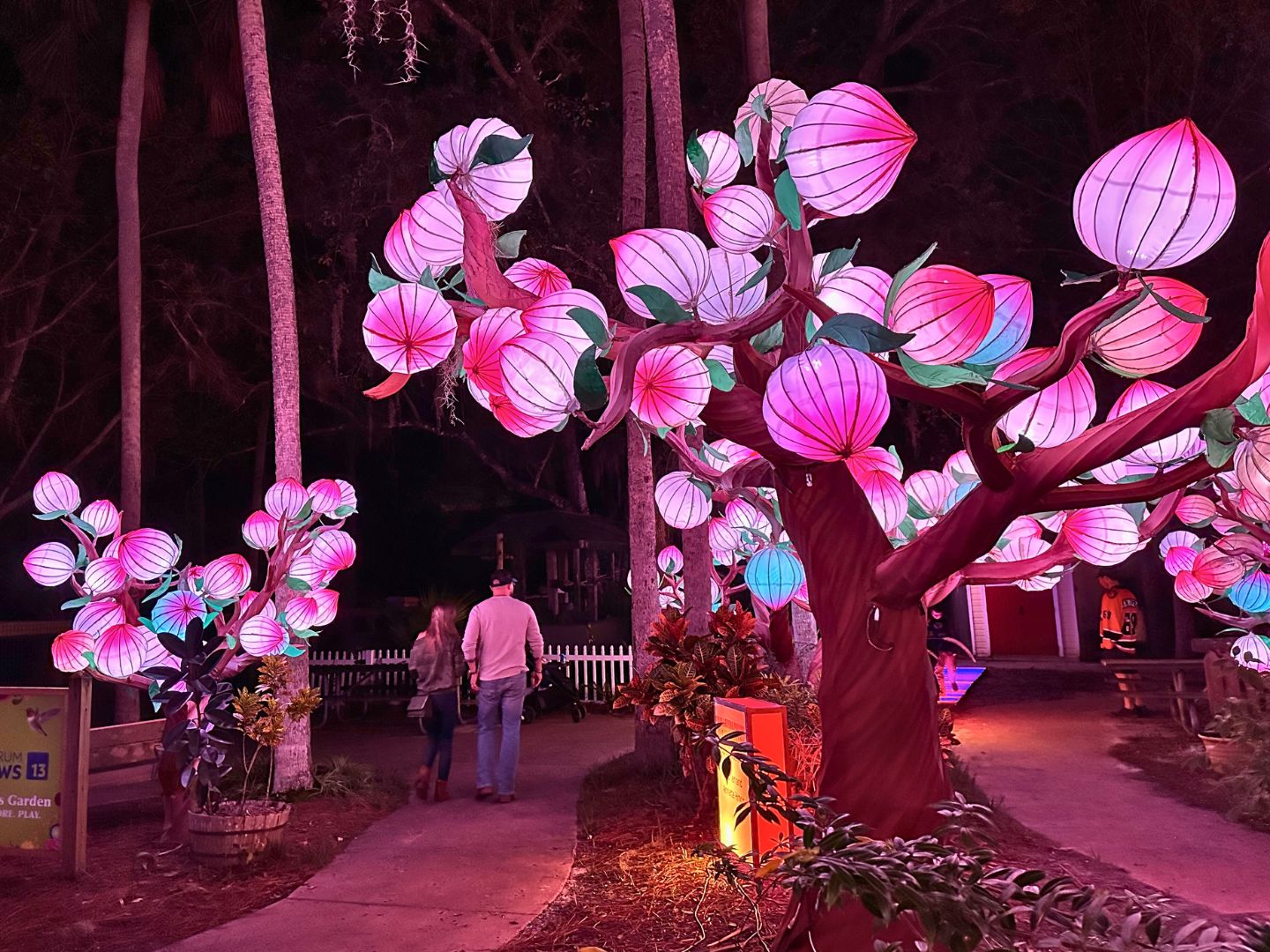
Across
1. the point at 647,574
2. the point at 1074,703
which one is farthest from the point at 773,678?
the point at 1074,703

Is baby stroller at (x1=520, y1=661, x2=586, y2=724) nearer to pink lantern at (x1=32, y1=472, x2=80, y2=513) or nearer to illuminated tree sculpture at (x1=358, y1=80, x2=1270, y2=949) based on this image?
pink lantern at (x1=32, y1=472, x2=80, y2=513)

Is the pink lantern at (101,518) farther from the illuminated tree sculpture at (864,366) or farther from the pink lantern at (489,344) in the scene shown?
the pink lantern at (489,344)

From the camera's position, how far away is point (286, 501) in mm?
7574

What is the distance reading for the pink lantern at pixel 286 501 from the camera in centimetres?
759

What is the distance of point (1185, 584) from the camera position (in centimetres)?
790

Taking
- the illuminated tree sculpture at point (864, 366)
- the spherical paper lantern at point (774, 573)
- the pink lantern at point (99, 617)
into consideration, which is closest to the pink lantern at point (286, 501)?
the pink lantern at point (99, 617)

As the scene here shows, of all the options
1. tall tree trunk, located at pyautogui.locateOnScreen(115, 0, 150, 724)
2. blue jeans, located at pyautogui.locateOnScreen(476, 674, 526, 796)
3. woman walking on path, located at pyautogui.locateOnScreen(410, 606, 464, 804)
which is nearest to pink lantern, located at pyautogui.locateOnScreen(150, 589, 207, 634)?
woman walking on path, located at pyautogui.locateOnScreen(410, 606, 464, 804)

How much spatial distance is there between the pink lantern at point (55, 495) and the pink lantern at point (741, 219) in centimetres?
590

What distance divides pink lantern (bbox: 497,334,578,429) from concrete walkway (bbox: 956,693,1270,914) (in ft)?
14.3

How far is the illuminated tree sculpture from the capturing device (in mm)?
3178

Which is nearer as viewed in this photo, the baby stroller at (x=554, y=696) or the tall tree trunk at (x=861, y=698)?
the tall tree trunk at (x=861, y=698)

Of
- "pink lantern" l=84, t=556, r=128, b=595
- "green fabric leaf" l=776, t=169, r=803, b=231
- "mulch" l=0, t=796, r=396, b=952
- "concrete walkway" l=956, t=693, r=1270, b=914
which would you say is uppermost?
"green fabric leaf" l=776, t=169, r=803, b=231

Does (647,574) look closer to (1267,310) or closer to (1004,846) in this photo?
(1004,846)

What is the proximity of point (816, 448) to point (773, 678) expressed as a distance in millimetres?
3853
